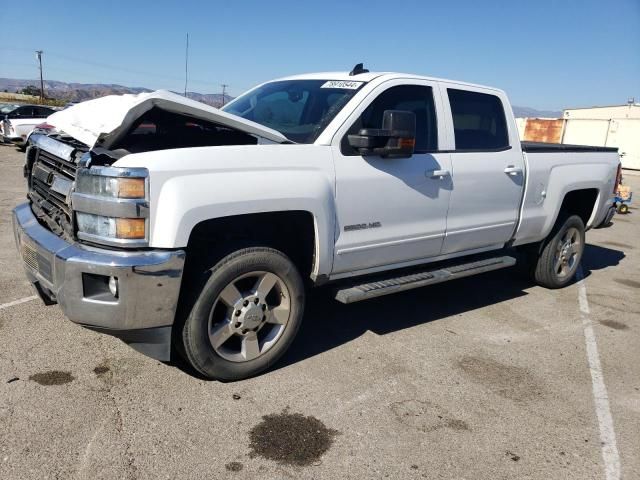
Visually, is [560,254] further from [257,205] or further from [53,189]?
[53,189]

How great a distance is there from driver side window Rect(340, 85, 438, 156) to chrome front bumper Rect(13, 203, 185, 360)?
5.81ft

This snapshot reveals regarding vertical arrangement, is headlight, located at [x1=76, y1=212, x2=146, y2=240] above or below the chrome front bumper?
above

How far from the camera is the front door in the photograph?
374 centimetres

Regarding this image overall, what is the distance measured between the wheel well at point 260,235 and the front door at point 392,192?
0.22m

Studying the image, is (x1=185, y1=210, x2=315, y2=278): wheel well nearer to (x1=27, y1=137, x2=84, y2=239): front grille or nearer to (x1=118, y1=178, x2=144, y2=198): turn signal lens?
(x1=118, y1=178, x2=144, y2=198): turn signal lens

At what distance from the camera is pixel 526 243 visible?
554 cm

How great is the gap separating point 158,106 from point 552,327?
12.8 feet

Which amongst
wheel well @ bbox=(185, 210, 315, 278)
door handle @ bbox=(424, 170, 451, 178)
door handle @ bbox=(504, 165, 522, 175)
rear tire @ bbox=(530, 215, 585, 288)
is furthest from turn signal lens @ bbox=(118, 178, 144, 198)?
rear tire @ bbox=(530, 215, 585, 288)

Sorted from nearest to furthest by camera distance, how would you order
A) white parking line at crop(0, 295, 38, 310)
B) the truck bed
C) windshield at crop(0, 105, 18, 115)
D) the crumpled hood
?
1. the crumpled hood
2. white parking line at crop(0, 295, 38, 310)
3. the truck bed
4. windshield at crop(0, 105, 18, 115)

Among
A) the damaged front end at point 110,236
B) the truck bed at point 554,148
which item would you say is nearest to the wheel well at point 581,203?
the truck bed at point 554,148

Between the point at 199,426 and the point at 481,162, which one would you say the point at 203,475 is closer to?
the point at 199,426

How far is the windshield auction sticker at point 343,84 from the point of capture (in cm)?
407

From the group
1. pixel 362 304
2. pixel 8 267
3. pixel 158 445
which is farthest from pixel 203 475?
pixel 8 267

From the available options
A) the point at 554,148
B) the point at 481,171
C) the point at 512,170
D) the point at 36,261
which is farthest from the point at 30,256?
the point at 554,148
